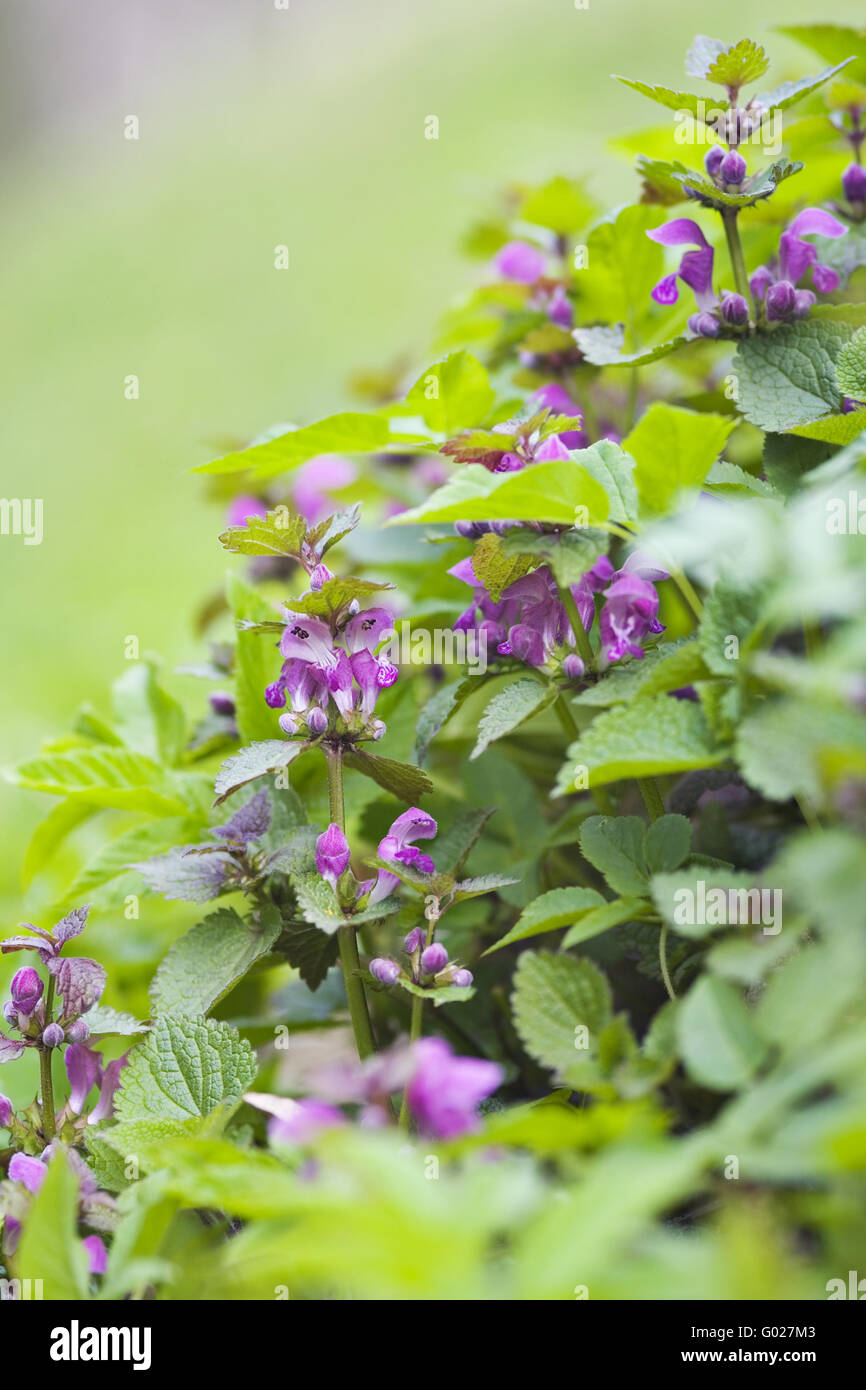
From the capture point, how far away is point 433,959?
26.5 inches

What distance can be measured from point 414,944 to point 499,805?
236mm

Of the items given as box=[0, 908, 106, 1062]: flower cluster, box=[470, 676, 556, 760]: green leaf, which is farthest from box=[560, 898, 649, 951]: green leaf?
box=[0, 908, 106, 1062]: flower cluster

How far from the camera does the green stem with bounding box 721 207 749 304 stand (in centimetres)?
81

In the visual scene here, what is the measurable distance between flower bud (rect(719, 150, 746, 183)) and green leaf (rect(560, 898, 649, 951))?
1.65 ft

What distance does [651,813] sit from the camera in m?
0.73

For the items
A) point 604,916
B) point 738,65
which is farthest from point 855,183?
point 604,916

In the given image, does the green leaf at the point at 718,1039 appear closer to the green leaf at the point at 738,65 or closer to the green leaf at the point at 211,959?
the green leaf at the point at 211,959

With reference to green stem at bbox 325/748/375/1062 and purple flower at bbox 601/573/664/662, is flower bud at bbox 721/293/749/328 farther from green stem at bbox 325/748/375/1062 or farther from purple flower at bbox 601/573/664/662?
green stem at bbox 325/748/375/1062

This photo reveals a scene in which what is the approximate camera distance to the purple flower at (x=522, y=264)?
110 cm

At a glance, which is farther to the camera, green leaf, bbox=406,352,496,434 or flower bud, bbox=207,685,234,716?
flower bud, bbox=207,685,234,716

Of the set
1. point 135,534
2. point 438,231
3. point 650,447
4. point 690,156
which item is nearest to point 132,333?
point 438,231

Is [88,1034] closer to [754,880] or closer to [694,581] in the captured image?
[754,880]

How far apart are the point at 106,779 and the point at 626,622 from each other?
448 mm

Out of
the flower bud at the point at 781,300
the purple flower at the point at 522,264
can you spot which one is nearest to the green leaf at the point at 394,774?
the flower bud at the point at 781,300
